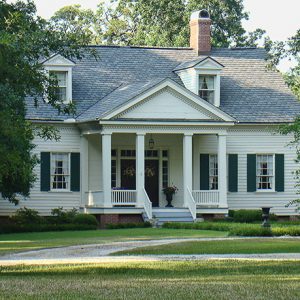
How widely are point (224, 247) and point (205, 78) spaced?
1945cm

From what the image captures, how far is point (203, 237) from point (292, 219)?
1428 centimetres

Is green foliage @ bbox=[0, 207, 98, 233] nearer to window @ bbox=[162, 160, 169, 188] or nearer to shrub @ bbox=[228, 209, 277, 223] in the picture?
window @ bbox=[162, 160, 169, 188]

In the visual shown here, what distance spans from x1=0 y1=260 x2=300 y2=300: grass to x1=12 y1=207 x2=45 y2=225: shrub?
61.8ft

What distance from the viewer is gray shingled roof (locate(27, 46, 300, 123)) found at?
149ft

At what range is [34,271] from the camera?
2198 centimetres

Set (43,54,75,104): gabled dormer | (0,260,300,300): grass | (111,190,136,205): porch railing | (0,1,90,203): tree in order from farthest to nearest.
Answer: (43,54,75,104): gabled dormer, (111,190,136,205): porch railing, (0,1,90,203): tree, (0,260,300,300): grass

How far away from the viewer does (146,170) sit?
150 feet

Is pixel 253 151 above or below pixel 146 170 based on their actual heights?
above

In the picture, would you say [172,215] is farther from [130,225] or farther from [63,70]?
[63,70]

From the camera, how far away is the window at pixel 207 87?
4678 cm

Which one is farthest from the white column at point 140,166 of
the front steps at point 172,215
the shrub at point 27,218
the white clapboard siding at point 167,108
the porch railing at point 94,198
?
the shrub at point 27,218

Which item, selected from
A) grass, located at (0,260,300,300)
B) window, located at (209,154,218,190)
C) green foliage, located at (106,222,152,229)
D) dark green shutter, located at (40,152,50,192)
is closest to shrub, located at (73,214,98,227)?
green foliage, located at (106,222,152,229)

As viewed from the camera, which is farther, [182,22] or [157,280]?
[182,22]

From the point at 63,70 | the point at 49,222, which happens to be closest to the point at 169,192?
the point at 49,222
